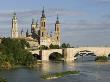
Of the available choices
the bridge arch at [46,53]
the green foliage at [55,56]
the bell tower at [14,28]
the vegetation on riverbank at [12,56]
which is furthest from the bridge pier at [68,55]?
the bell tower at [14,28]

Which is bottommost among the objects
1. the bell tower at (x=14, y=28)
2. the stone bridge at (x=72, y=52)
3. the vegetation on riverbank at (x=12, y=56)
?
the vegetation on riverbank at (x=12, y=56)

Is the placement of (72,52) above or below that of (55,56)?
above

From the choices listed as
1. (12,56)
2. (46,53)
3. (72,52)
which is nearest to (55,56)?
(46,53)

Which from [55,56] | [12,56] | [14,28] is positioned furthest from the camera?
[14,28]

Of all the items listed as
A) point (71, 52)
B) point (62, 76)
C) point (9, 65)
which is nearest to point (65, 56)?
point (71, 52)

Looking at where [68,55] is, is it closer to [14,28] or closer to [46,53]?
[46,53]

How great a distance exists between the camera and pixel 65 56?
304 ft

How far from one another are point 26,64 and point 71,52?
25827mm

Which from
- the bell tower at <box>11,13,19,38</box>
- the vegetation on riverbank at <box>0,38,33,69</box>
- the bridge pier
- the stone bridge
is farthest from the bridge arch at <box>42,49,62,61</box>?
the bell tower at <box>11,13,19,38</box>

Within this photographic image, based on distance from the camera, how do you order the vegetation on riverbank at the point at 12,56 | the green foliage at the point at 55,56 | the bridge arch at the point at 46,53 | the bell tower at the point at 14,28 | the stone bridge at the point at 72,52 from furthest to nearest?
the bell tower at the point at 14,28, the green foliage at the point at 55,56, the stone bridge at the point at 72,52, the bridge arch at the point at 46,53, the vegetation on riverbank at the point at 12,56

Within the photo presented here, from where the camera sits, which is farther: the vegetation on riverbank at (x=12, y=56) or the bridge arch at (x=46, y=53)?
the bridge arch at (x=46, y=53)

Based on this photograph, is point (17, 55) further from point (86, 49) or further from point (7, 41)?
point (86, 49)

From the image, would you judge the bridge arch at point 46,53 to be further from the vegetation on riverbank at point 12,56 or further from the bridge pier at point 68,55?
the vegetation on riverbank at point 12,56

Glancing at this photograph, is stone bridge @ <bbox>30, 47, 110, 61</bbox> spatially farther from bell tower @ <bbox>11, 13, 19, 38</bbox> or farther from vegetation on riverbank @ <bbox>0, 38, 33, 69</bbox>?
bell tower @ <bbox>11, 13, 19, 38</bbox>
